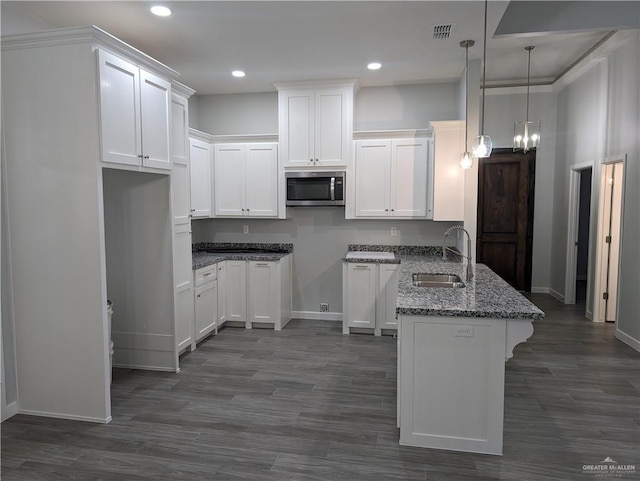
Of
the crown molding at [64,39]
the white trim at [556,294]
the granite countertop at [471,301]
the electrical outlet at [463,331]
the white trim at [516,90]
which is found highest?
the white trim at [516,90]

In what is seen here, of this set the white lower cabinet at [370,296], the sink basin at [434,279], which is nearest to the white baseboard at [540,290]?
the white lower cabinet at [370,296]

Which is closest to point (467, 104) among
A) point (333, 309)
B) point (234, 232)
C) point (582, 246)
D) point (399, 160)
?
point (399, 160)

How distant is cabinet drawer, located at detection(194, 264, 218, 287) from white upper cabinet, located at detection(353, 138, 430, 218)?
1781 mm

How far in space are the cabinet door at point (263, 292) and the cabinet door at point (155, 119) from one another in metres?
1.78

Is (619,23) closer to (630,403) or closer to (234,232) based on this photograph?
(630,403)

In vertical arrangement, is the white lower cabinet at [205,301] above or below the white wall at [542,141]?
below

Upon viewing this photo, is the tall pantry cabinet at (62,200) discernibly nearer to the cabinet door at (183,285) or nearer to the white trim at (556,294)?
the cabinet door at (183,285)

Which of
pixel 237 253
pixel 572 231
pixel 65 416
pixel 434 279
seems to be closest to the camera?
pixel 65 416

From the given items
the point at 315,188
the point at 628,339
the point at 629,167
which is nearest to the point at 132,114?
the point at 315,188

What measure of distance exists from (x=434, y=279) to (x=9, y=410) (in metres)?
3.28

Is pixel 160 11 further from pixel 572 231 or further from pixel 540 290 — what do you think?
pixel 540 290

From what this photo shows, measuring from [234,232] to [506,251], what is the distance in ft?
13.8

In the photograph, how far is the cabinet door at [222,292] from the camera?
190 inches

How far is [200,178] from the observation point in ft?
16.1
